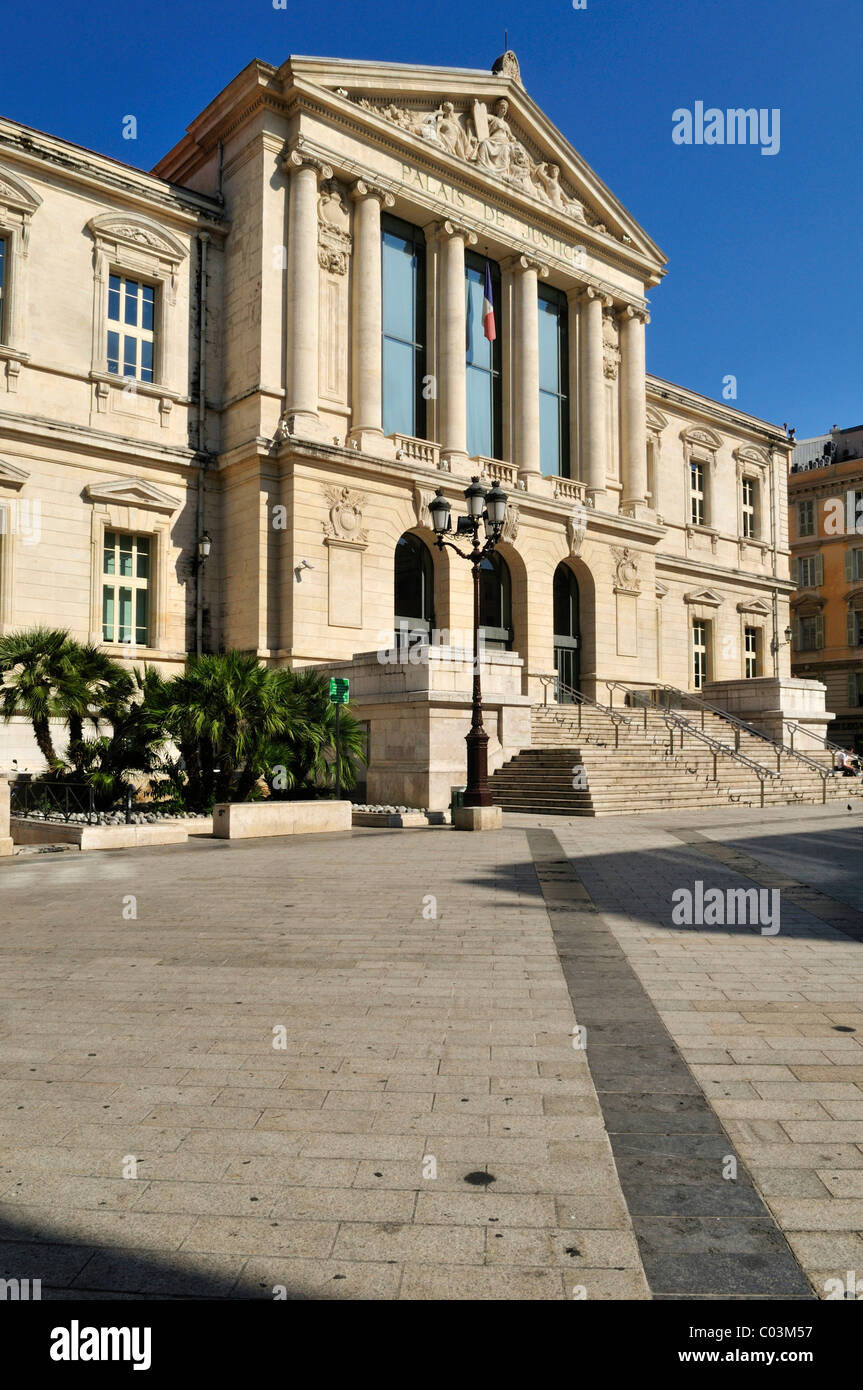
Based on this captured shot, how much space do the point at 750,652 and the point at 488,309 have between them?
20448 mm

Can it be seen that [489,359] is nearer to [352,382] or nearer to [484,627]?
[352,382]

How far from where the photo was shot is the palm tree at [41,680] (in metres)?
16.7

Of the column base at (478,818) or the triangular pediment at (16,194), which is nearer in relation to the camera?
the column base at (478,818)

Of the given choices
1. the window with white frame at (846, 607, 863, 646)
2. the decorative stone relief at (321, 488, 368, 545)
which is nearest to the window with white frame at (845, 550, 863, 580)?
the window with white frame at (846, 607, 863, 646)

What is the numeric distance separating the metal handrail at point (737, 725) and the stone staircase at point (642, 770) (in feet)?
0.39

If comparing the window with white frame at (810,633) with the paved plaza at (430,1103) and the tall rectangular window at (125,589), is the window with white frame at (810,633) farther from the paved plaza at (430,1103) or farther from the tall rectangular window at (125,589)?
the paved plaza at (430,1103)

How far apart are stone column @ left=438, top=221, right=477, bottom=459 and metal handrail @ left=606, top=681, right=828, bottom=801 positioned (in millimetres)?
9739

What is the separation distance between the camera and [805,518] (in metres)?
54.0

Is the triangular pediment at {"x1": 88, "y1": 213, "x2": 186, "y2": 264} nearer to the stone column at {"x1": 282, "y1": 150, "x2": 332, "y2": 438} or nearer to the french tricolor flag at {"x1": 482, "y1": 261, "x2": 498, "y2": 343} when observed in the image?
the stone column at {"x1": 282, "y1": 150, "x2": 332, "y2": 438}

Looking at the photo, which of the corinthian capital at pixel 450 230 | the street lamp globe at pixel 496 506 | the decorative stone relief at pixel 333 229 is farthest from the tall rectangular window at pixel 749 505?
the street lamp globe at pixel 496 506

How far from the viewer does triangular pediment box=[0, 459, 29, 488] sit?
22875 millimetres

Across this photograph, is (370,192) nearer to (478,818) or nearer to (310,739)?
(310,739)
